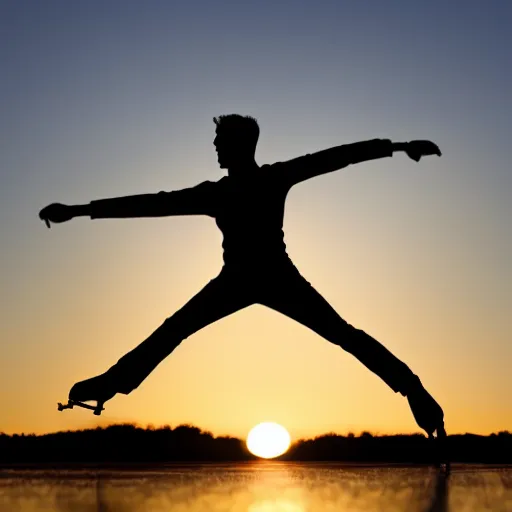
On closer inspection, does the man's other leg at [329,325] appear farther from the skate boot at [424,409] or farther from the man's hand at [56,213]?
the man's hand at [56,213]

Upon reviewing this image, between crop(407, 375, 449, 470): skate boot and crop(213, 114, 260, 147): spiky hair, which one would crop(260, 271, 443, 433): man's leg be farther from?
crop(213, 114, 260, 147): spiky hair

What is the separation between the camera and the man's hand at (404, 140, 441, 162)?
8.20m

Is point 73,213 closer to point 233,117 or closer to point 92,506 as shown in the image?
point 233,117

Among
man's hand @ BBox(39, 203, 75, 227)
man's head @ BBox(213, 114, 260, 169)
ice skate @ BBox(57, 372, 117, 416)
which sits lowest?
ice skate @ BBox(57, 372, 117, 416)

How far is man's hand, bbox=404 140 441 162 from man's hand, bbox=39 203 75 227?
3004 mm

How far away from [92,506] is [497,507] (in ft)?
9.46

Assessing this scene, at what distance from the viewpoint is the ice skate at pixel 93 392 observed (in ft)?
28.2

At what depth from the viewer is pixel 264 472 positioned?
38.1ft

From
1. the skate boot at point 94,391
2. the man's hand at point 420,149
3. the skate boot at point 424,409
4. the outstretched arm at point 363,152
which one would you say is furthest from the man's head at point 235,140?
the skate boot at point 424,409

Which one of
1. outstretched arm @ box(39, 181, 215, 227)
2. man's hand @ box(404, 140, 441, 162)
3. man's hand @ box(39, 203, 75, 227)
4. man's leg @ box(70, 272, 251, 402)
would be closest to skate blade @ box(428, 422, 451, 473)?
Result: man's leg @ box(70, 272, 251, 402)

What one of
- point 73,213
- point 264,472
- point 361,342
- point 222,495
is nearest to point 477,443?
point 264,472

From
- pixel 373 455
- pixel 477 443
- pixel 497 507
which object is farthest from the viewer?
pixel 373 455

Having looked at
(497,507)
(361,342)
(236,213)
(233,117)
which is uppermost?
(233,117)

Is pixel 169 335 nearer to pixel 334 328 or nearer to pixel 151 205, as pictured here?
pixel 151 205
